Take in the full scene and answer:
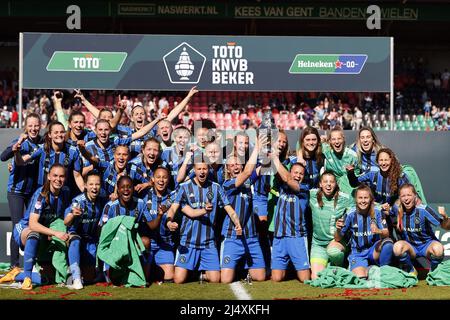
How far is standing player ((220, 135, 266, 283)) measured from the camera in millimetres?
8016

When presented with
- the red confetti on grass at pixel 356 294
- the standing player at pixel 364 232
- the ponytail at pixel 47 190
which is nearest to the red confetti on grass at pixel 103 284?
the ponytail at pixel 47 190

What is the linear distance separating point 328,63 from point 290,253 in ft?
14.0

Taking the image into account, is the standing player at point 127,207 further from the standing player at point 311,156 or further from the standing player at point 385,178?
the standing player at point 385,178

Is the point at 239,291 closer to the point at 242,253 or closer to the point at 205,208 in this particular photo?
the point at 242,253

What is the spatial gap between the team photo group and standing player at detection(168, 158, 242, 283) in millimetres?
11

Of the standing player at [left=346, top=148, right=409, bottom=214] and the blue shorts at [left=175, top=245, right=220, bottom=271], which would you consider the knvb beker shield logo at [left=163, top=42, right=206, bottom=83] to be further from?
the blue shorts at [left=175, top=245, right=220, bottom=271]

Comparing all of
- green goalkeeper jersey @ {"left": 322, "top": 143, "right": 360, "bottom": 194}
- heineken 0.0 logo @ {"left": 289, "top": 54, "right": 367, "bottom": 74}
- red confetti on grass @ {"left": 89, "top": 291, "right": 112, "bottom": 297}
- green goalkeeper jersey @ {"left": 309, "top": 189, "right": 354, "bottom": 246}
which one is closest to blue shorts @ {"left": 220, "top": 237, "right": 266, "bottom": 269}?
green goalkeeper jersey @ {"left": 309, "top": 189, "right": 354, "bottom": 246}

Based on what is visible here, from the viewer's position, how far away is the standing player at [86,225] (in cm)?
754

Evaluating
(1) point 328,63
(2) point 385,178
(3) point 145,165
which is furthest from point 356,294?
(1) point 328,63

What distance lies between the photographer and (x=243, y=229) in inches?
321

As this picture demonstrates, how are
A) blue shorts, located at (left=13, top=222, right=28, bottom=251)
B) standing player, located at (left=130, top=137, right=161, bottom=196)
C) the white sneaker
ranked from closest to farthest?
the white sneaker
blue shorts, located at (left=13, top=222, right=28, bottom=251)
standing player, located at (left=130, top=137, right=161, bottom=196)

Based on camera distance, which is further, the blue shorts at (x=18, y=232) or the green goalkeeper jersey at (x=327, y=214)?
the green goalkeeper jersey at (x=327, y=214)

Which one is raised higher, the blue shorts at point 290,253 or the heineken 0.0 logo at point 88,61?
the heineken 0.0 logo at point 88,61

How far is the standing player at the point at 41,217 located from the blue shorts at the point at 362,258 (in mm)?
2973
